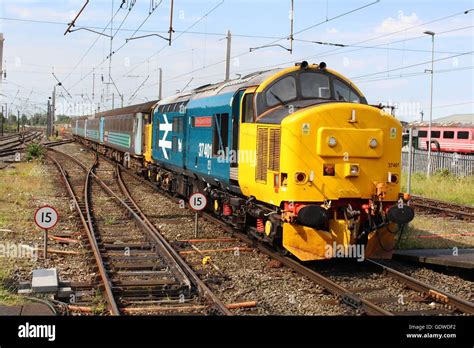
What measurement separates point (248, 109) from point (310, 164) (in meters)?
2.08

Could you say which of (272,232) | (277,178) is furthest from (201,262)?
(277,178)

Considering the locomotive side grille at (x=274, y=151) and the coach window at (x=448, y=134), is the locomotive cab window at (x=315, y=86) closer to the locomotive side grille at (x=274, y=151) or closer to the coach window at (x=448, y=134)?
the locomotive side grille at (x=274, y=151)

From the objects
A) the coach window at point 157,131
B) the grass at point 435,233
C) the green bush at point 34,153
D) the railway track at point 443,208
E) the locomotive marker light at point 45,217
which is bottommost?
the grass at point 435,233

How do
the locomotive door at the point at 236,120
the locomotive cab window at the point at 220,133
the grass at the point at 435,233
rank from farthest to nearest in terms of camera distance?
the grass at the point at 435,233, the locomotive cab window at the point at 220,133, the locomotive door at the point at 236,120

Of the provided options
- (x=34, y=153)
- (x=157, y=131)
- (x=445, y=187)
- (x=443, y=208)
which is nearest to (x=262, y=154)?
(x=443, y=208)

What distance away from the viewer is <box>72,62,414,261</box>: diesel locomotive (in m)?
9.20

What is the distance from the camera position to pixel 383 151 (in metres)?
9.72

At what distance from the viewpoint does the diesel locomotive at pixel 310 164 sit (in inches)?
362

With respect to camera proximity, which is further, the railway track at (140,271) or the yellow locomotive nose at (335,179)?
the yellow locomotive nose at (335,179)

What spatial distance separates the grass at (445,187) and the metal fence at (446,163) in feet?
3.70

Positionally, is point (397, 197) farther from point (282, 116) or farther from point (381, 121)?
point (282, 116)

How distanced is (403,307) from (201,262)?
3.79 meters

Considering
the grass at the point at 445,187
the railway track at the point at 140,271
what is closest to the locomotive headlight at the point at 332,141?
the railway track at the point at 140,271

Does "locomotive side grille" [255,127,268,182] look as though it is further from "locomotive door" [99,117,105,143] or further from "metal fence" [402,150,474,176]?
"locomotive door" [99,117,105,143]
